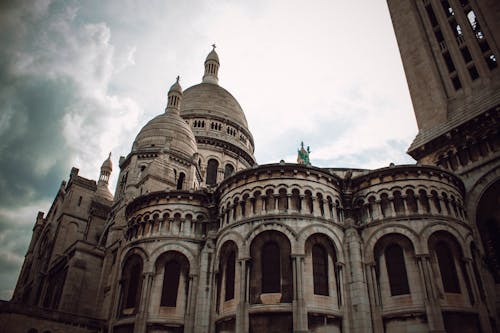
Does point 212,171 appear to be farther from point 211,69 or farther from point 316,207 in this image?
point 316,207

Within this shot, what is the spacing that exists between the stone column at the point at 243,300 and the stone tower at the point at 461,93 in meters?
13.2

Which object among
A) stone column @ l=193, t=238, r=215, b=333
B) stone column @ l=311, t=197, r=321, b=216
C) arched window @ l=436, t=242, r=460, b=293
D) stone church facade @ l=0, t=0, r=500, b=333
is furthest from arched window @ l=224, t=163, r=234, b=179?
arched window @ l=436, t=242, r=460, b=293

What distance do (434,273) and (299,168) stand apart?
30.6 ft

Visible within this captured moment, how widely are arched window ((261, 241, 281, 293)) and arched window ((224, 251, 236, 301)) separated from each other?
2132mm

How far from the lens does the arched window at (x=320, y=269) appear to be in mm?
21500

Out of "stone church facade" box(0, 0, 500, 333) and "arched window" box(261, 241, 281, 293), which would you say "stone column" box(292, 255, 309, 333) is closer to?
"stone church facade" box(0, 0, 500, 333)

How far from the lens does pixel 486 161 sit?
26.3 meters

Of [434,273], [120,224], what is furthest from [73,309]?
[434,273]

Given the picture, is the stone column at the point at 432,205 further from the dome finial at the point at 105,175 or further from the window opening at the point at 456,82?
the dome finial at the point at 105,175

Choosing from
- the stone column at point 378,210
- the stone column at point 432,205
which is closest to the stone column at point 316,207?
the stone column at point 378,210

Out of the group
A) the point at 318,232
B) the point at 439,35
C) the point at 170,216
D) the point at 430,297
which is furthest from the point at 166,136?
the point at 430,297

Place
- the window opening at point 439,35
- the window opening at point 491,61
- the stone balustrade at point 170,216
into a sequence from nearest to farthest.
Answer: the stone balustrade at point 170,216 → the window opening at point 491,61 → the window opening at point 439,35

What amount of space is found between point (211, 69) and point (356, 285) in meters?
49.6

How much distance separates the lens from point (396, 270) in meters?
22.1
